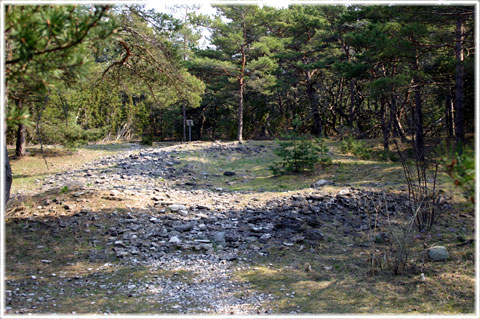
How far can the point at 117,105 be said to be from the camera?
21484 mm

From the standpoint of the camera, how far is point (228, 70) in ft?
61.6

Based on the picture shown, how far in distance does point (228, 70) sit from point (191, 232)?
47.1 ft

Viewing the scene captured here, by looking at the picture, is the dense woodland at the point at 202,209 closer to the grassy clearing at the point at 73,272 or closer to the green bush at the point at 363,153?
the grassy clearing at the point at 73,272

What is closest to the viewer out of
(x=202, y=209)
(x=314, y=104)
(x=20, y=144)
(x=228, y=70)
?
(x=202, y=209)

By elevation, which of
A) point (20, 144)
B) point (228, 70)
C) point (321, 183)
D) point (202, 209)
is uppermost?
point (228, 70)

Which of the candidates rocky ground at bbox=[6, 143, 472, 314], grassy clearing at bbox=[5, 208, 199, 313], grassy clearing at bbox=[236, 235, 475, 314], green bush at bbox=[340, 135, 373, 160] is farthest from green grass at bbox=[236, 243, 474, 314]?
green bush at bbox=[340, 135, 373, 160]

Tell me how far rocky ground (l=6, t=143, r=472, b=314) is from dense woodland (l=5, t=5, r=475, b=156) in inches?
50.7

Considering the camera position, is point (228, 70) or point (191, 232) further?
point (228, 70)

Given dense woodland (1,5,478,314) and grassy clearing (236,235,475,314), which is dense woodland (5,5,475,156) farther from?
grassy clearing (236,235,475,314)

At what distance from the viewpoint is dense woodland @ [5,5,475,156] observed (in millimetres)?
2232

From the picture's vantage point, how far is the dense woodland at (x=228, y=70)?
2.23m

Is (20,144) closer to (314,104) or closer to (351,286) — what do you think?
(351,286)

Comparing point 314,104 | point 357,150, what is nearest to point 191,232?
point 357,150

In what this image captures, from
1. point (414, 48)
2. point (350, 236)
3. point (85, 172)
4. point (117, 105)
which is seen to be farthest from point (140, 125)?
point (350, 236)
